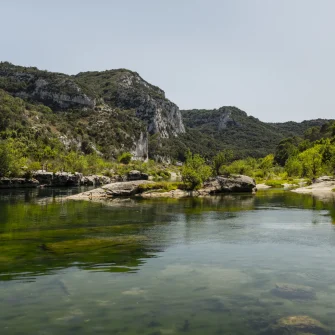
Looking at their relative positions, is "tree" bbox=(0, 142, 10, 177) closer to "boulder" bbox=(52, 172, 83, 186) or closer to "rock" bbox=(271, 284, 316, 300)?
"boulder" bbox=(52, 172, 83, 186)

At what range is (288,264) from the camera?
2022 centimetres

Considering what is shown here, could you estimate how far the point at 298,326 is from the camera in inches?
470

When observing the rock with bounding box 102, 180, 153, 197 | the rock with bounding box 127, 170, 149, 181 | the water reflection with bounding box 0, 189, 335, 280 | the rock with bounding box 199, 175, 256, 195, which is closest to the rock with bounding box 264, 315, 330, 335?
Answer: the water reflection with bounding box 0, 189, 335, 280

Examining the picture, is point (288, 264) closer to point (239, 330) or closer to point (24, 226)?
point (239, 330)

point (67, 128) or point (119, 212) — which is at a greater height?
point (67, 128)

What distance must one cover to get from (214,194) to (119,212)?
113ft

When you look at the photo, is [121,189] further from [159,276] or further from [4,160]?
[159,276]

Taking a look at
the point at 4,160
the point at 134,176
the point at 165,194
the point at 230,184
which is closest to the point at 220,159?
the point at 230,184

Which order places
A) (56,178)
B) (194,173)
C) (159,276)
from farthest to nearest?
(56,178) < (194,173) < (159,276)

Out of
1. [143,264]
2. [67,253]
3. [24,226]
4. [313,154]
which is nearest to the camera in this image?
[143,264]

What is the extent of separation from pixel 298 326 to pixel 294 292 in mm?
3681

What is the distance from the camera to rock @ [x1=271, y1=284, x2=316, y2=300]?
48.6 feet

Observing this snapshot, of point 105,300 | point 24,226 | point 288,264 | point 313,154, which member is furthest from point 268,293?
point 313,154

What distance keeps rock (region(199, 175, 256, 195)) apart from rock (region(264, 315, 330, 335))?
2534 inches
